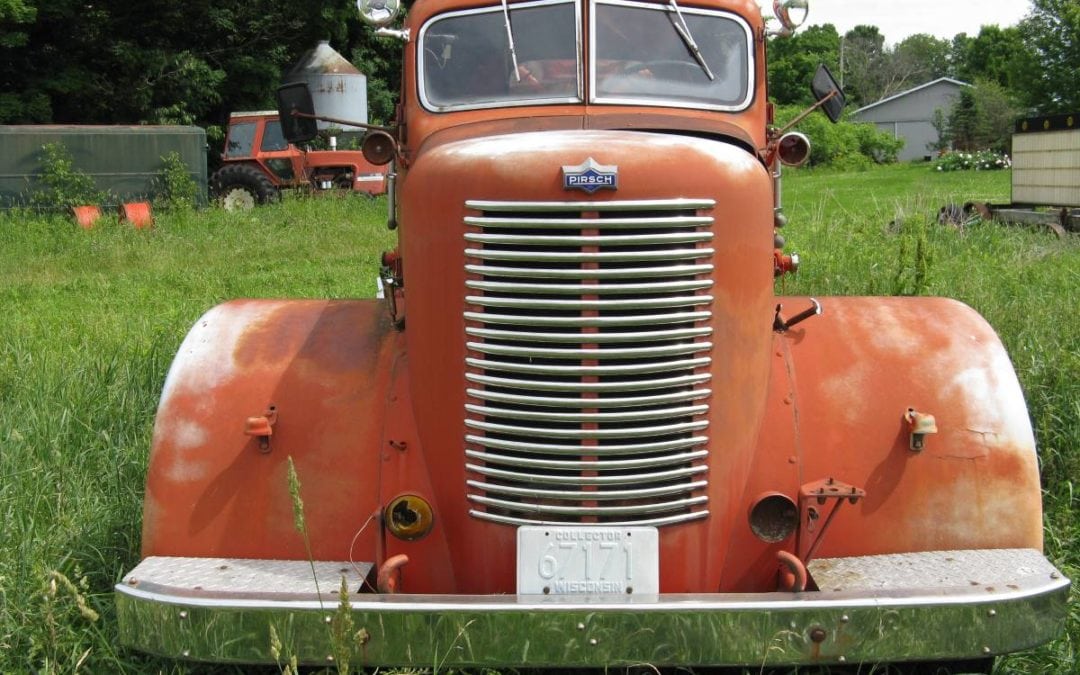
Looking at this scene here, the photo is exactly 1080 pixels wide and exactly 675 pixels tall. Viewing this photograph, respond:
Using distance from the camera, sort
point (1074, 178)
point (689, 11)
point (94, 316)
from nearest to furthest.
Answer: point (689, 11) → point (94, 316) → point (1074, 178)

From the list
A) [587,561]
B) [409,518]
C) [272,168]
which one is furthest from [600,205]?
[272,168]

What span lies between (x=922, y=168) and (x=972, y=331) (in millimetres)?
45341

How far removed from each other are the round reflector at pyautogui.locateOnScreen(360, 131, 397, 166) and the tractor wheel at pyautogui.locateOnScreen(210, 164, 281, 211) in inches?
727

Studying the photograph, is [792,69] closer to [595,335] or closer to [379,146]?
[379,146]

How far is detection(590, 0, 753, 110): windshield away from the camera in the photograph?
4.41 meters

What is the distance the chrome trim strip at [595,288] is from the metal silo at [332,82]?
23910mm

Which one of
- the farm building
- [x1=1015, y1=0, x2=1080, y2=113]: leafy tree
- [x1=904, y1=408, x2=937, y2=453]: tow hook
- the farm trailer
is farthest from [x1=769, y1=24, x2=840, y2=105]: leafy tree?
[x1=904, y1=408, x2=937, y2=453]: tow hook

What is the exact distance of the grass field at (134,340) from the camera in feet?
14.0

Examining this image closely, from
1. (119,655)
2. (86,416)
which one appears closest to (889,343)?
(119,655)

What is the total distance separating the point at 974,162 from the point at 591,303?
43.7 meters

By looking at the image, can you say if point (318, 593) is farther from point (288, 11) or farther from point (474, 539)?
point (288, 11)

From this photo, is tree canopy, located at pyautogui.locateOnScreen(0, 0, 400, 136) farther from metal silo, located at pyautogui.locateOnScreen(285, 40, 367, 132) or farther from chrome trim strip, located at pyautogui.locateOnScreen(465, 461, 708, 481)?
chrome trim strip, located at pyautogui.locateOnScreen(465, 461, 708, 481)

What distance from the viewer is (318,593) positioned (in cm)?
342

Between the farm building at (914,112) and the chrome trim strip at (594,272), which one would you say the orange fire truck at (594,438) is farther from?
the farm building at (914,112)
